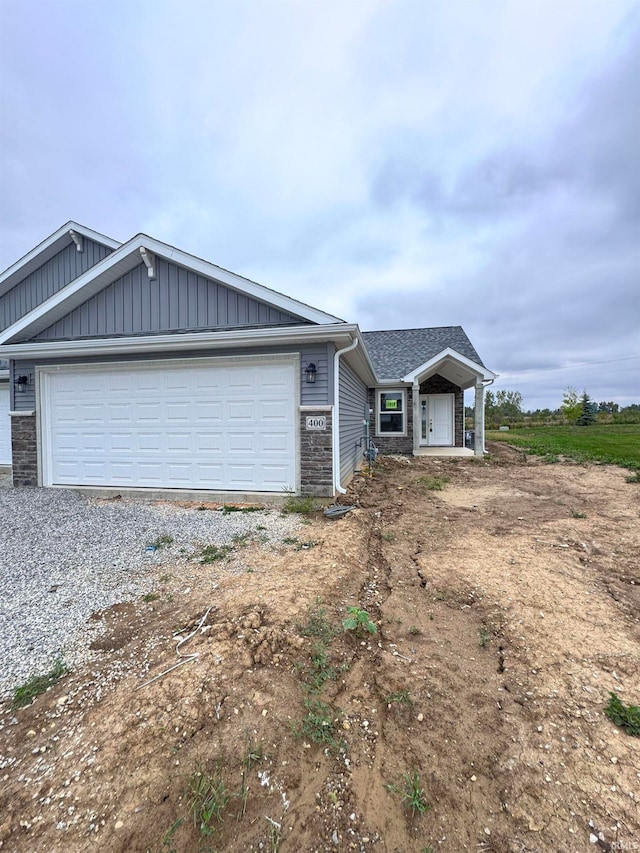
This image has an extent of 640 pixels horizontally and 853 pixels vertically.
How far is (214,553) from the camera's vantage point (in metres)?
4.32

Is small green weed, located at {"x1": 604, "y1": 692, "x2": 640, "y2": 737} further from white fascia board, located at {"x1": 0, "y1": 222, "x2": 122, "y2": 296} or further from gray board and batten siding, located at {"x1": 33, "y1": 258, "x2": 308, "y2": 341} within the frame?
white fascia board, located at {"x1": 0, "y1": 222, "x2": 122, "y2": 296}

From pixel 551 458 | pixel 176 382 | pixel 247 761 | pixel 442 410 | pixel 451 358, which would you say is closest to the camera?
pixel 247 761

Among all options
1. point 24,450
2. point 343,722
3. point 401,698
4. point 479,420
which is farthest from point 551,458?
point 24,450

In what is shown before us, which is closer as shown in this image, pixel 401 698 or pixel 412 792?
pixel 412 792

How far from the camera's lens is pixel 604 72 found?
7.69m

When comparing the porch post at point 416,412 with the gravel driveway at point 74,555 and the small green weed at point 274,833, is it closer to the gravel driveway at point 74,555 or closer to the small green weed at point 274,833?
the gravel driveway at point 74,555

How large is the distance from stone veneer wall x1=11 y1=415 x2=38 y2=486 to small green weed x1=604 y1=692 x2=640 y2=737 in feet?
30.8

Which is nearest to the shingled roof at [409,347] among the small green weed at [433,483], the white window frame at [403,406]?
the white window frame at [403,406]

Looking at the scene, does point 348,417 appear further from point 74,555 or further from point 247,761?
point 247,761

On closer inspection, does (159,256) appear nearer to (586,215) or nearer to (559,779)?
(559,779)

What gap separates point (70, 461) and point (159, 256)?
4.51 metres

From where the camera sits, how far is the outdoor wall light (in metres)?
7.71

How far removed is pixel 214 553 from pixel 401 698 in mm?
2792

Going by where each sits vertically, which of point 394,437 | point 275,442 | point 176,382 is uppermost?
point 176,382
